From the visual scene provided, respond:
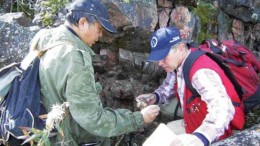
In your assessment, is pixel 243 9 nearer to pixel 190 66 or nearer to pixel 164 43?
pixel 164 43

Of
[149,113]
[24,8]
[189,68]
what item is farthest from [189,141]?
[24,8]

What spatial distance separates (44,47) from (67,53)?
451 mm

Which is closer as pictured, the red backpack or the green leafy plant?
the green leafy plant

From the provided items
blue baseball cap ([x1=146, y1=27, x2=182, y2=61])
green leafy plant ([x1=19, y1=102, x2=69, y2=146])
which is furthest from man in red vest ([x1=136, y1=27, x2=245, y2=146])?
green leafy plant ([x1=19, y1=102, x2=69, y2=146])

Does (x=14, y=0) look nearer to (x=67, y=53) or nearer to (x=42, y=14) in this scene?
(x=42, y=14)

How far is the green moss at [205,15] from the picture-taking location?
26.0ft

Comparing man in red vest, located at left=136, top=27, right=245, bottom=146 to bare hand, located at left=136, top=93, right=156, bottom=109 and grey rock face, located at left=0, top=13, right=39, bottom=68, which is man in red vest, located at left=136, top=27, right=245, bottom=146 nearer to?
bare hand, located at left=136, top=93, right=156, bottom=109

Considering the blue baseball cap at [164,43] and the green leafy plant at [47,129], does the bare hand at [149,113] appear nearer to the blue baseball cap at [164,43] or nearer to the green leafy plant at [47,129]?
the blue baseball cap at [164,43]

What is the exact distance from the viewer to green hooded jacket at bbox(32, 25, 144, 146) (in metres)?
4.12

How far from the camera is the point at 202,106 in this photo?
453 centimetres

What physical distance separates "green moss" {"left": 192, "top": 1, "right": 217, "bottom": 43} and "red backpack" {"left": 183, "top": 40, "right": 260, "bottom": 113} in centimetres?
260

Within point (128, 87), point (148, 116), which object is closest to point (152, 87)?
point (128, 87)

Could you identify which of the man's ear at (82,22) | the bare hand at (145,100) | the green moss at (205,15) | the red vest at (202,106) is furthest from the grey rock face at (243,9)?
the man's ear at (82,22)

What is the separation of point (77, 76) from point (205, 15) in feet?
15.8
